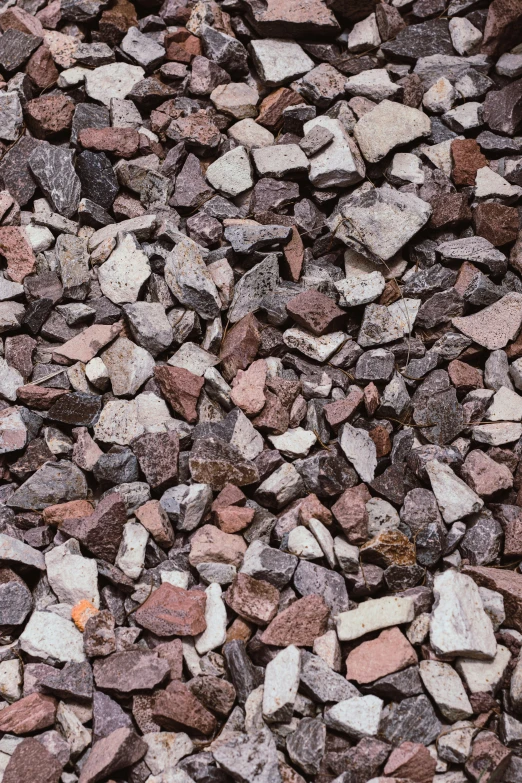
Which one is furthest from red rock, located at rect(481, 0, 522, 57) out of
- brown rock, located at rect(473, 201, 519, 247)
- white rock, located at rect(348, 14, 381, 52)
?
brown rock, located at rect(473, 201, 519, 247)

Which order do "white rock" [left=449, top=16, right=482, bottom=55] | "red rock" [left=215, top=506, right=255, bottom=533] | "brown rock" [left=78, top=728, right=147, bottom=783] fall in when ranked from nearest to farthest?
"brown rock" [left=78, top=728, right=147, bottom=783], "red rock" [left=215, top=506, right=255, bottom=533], "white rock" [left=449, top=16, right=482, bottom=55]

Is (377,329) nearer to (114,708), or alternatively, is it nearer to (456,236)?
(456,236)

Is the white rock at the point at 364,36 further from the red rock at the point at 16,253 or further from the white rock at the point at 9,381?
the white rock at the point at 9,381

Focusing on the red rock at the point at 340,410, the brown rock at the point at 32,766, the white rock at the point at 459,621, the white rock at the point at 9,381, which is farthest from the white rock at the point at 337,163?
the brown rock at the point at 32,766

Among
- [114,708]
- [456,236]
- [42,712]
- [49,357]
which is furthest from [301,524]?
[456,236]

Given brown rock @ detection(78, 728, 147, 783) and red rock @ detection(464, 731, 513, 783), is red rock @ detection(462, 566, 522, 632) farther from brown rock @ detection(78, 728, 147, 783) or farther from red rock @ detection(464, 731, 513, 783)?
brown rock @ detection(78, 728, 147, 783)

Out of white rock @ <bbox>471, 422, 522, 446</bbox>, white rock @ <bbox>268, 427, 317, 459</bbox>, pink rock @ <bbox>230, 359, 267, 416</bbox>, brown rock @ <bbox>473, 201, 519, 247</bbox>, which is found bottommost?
white rock @ <bbox>268, 427, 317, 459</bbox>

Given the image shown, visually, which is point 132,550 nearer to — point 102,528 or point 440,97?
point 102,528
